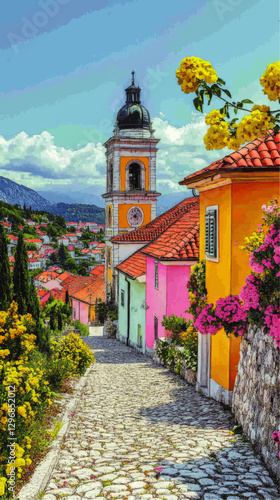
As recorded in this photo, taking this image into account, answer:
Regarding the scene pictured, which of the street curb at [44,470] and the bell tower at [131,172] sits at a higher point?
the bell tower at [131,172]

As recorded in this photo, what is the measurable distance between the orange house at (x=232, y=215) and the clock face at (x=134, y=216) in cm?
3077

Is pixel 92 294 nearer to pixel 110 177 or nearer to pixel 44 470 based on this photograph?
pixel 110 177

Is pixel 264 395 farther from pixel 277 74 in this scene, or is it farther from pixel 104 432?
pixel 277 74

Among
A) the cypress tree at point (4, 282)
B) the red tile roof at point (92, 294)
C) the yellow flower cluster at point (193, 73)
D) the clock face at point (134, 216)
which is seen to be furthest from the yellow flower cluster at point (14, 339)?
the red tile roof at point (92, 294)

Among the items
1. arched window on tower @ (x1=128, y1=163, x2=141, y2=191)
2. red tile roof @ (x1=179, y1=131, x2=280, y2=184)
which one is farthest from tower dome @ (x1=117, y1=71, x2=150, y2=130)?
red tile roof @ (x1=179, y1=131, x2=280, y2=184)

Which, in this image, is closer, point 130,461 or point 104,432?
point 130,461

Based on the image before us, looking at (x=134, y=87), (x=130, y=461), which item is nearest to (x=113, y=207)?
(x=134, y=87)

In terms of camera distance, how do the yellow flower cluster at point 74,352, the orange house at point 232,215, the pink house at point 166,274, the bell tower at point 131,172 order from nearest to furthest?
the orange house at point 232,215
the yellow flower cluster at point 74,352
the pink house at point 166,274
the bell tower at point 131,172

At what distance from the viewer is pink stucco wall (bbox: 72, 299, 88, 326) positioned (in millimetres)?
65231

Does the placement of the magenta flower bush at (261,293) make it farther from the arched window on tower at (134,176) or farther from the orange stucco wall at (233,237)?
the arched window on tower at (134,176)

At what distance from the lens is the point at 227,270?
32.7ft

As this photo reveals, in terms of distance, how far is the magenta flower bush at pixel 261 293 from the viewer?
614cm

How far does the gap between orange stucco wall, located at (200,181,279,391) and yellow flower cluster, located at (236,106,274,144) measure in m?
5.74

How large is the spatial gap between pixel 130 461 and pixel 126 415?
3.16 meters
